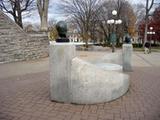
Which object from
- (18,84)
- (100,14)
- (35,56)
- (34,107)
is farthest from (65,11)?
(34,107)

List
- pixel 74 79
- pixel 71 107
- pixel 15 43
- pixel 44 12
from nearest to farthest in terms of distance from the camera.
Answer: pixel 71 107
pixel 74 79
pixel 15 43
pixel 44 12

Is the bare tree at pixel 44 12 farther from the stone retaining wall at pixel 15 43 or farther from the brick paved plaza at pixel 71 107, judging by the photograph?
the brick paved plaza at pixel 71 107

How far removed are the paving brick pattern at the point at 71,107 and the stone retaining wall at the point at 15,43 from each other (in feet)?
23.8

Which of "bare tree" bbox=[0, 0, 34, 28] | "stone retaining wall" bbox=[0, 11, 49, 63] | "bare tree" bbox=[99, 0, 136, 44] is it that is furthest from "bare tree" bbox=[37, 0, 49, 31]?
"bare tree" bbox=[99, 0, 136, 44]

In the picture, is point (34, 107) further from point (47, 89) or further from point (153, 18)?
point (153, 18)

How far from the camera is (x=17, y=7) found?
29.0 metres

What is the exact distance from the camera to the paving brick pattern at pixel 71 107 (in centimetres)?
455

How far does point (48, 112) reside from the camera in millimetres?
4781

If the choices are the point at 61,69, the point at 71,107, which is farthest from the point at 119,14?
the point at 71,107

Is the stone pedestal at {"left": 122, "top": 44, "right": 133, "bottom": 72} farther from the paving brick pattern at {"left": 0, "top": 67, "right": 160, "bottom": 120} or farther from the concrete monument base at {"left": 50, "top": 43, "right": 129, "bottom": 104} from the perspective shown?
the concrete monument base at {"left": 50, "top": 43, "right": 129, "bottom": 104}

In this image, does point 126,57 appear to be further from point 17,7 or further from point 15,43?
point 17,7

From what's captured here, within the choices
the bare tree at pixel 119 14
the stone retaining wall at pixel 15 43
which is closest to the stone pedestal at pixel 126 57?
the stone retaining wall at pixel 15 43

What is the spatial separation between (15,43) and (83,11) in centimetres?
2241

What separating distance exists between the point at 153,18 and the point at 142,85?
42.6 m
